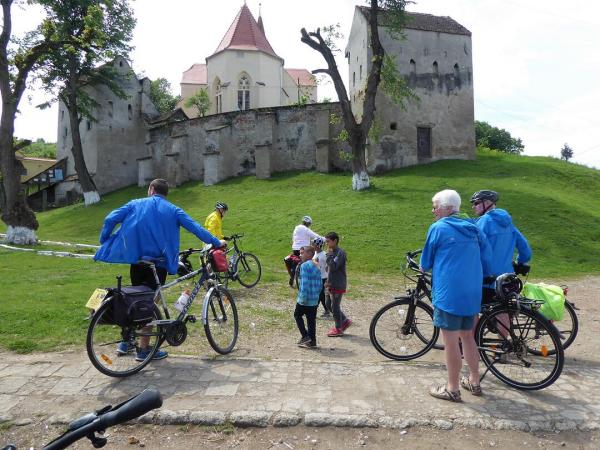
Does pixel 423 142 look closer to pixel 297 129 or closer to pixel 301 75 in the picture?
pixel 297 129

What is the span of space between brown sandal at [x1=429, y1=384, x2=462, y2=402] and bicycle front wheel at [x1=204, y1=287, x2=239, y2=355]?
2457mm

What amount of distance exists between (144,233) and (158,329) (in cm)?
105

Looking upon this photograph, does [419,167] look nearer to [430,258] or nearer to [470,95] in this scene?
[470,95]

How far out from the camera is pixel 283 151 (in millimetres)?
32344

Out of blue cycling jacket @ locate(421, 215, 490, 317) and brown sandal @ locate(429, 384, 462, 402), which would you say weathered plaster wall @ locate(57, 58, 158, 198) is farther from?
brown sandal @ locate(429, 384, 462, 402)

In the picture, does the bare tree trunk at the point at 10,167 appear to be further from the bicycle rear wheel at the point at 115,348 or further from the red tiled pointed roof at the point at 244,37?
the red tiled pointed roof at the point at 244,37

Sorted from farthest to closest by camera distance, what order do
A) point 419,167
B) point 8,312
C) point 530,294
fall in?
point 419,167
point 8,312
point 530,294

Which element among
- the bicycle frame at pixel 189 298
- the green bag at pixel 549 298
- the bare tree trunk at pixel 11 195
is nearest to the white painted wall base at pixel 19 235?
the bare tree trunk at pixel 11 195

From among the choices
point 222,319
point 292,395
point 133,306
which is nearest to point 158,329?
point 133,306

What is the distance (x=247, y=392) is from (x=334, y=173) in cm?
2635

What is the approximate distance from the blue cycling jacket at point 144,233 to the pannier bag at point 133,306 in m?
0.34

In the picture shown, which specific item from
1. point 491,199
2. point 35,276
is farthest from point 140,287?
point 35,276

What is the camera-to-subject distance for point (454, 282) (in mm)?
4078

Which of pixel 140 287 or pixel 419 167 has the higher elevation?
pixel 419 167
